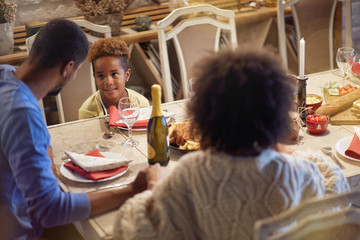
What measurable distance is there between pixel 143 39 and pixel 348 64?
1.56m

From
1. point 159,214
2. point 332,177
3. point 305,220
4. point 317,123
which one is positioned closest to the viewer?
point 305,220

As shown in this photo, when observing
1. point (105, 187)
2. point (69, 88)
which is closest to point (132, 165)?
point (105, 187)

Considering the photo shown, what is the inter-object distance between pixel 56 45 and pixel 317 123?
0.96 metres

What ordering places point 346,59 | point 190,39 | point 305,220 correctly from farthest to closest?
point 190,39, point 346,59, point 305,220

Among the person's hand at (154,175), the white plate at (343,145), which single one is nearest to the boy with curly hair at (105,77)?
the person's hand at (154,175)

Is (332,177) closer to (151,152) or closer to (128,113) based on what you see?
(151,152)

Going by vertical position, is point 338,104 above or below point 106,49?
below

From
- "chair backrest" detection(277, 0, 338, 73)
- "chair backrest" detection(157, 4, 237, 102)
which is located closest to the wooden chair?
"chair backrest" detection(157, 4, 237, 102)

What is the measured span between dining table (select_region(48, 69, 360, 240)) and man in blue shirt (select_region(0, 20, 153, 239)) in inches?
3.1

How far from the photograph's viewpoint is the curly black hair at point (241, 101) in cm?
104

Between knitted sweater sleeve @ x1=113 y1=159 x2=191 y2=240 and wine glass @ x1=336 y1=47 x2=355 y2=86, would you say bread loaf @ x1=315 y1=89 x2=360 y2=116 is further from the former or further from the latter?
knitted sweater sleeve @ x1=113 y1=159 x2=191 y2=240

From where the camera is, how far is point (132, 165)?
168 cm

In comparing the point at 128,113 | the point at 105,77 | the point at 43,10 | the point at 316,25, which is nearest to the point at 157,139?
the point at 128,113

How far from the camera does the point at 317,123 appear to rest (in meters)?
1.80
